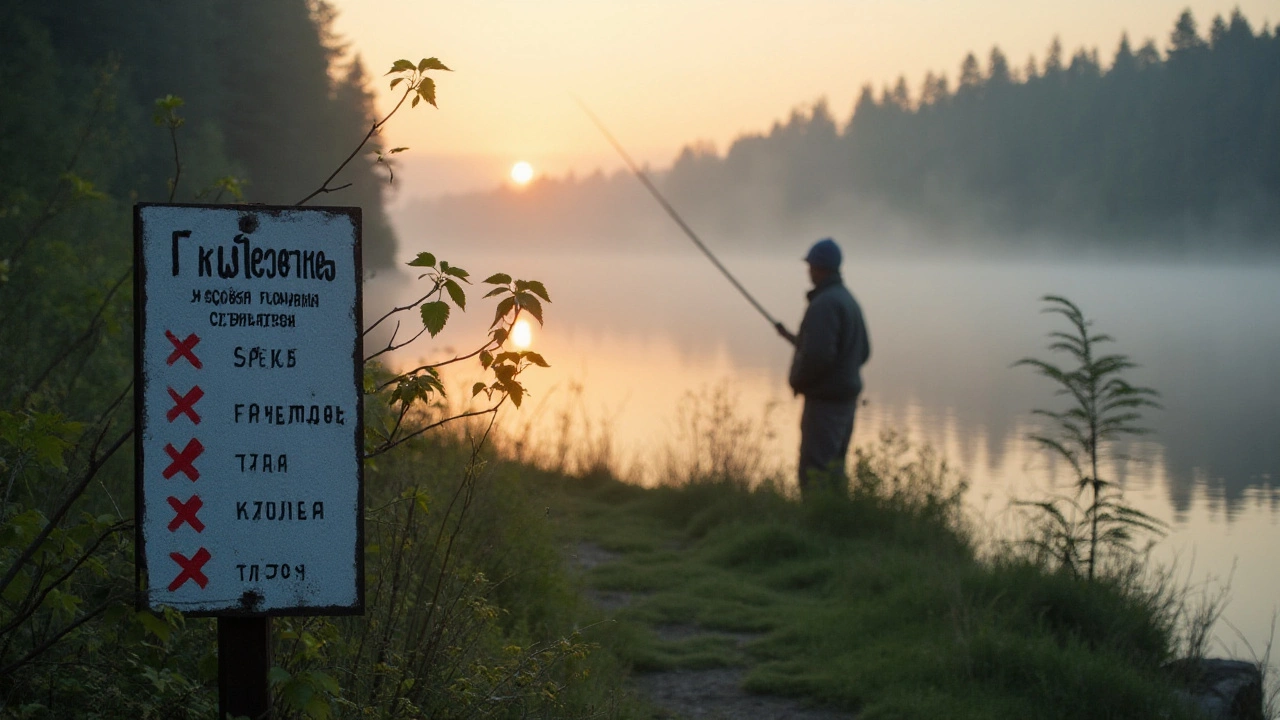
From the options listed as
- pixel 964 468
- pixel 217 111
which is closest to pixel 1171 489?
pixel 964 468

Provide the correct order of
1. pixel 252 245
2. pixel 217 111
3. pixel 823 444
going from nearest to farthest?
pixel 252 245 < pixel 823 444 < pixel 217 111

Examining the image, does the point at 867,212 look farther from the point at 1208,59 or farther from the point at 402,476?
the point at 402,476

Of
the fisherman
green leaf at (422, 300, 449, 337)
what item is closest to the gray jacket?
the fisherman

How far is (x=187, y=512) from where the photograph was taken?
7.91ft

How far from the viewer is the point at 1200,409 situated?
23344 mm

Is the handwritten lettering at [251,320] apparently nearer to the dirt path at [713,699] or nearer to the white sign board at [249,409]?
the white sign board at [249,409]

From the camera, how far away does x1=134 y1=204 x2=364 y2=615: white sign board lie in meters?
2.40

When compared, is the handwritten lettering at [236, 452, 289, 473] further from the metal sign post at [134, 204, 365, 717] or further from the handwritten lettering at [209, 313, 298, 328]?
the handwritten lettering at [209, 313, 298, 328]

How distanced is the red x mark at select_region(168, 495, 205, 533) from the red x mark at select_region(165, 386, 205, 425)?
0.15 m

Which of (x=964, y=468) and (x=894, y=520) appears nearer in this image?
(x=894, y=520)

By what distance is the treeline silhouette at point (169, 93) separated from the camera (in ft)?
47.8

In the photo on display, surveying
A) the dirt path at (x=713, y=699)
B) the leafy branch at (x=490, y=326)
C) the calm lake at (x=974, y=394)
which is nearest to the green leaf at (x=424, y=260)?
the leafy branch at (x=490, y=326)

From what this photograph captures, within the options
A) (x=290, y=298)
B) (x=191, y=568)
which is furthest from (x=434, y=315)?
(x=191, y=568)

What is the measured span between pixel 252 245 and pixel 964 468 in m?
14.6
